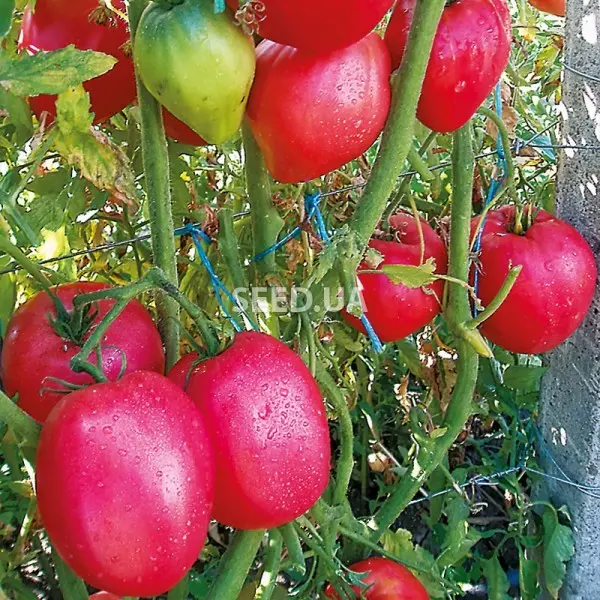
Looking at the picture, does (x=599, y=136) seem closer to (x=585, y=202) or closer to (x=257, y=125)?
(x=585, y=202)

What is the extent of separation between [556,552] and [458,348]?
0.43 metres

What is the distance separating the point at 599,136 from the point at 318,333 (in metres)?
0.45

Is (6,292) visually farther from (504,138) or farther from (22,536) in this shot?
(504,138)

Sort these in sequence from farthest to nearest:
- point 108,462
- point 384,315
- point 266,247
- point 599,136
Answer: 1. point 599,136
2. point 384,315
3. point 266,247
4. point 108,462

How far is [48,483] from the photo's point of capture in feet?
1.58

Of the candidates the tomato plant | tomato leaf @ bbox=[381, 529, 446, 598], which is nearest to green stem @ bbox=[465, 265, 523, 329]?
the tomato plant

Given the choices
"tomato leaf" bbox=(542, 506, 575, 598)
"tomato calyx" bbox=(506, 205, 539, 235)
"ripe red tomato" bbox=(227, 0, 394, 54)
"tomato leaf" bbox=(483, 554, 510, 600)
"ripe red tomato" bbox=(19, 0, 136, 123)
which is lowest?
"tomato leaf" bbox=(483, 554, 510, 600)

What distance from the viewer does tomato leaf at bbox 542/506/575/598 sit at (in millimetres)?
1112

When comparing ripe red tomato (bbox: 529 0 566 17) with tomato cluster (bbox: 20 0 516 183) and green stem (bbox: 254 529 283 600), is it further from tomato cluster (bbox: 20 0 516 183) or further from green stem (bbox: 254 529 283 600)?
green stem (bbox: 254 529 283 600)

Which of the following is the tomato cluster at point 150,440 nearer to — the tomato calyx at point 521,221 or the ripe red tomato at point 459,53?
the ripe red tomato at point 459,53

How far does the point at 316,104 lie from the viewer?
1.80 feet

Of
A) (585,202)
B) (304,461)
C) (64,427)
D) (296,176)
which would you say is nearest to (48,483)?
(64,427)

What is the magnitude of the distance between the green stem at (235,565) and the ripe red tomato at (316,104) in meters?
0.33

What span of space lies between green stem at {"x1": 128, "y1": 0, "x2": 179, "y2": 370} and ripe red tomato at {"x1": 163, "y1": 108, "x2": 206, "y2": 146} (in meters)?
0.04
